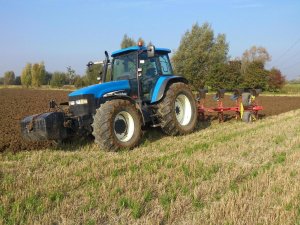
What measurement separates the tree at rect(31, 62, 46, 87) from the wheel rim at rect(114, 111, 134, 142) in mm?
68316

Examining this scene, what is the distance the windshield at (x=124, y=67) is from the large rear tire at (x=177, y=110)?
943 mm

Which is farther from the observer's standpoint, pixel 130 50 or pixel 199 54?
pixel 199 54

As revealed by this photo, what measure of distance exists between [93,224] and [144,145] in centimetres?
422

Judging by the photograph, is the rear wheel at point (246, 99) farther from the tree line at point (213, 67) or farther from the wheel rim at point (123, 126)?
the tree line at point (213, 67)

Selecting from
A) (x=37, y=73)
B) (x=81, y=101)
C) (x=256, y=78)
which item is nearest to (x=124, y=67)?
(x=81, y=101)

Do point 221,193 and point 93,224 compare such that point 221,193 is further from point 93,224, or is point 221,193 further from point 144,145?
point 144,145

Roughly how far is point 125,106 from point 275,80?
122 ft

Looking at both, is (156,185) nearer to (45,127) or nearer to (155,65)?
(45,127)

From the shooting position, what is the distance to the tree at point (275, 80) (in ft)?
132

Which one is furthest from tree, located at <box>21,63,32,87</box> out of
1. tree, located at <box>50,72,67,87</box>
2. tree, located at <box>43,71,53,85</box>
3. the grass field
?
the grass field

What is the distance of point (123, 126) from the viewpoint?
7348 mm

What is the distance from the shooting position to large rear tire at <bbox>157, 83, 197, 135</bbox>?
325 inches

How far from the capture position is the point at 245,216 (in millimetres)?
3582

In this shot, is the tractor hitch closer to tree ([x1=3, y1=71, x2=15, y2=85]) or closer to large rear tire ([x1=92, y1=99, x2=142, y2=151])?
large rear tire ([x1=92, y1=99, x2=142, y2=151])
